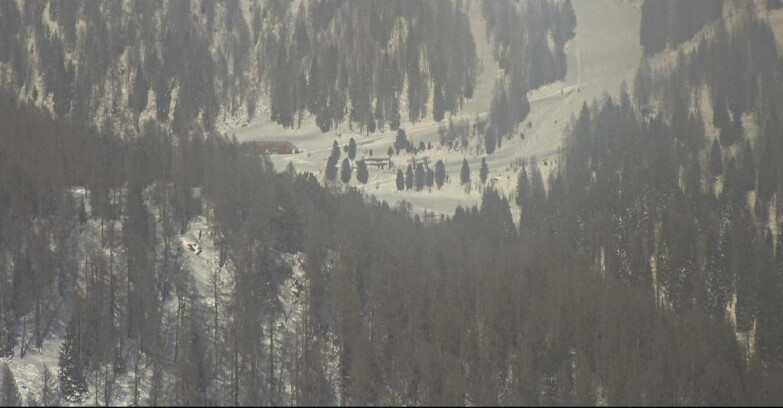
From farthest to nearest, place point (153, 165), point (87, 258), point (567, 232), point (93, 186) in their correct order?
point (567, 232), point (153, 165), point (93, 186), point (87, 258)

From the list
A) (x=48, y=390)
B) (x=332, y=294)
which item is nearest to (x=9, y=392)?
(x=48, y=390)

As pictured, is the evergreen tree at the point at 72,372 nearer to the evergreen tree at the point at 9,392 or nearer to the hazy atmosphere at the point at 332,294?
Result: the hazy atmosphere at the point at 332,294

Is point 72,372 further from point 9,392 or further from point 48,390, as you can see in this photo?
point 9,392

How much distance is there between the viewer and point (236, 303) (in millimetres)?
140375

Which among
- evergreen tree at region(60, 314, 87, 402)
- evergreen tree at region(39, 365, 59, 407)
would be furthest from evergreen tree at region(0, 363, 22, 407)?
evergreen tree at region(60, 314, 87, 402)

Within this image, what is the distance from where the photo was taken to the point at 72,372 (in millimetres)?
123562

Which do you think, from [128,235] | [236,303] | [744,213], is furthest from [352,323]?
[744,213]

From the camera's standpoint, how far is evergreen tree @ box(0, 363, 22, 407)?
116 meters

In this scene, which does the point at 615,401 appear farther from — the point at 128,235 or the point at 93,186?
the point at 93,186

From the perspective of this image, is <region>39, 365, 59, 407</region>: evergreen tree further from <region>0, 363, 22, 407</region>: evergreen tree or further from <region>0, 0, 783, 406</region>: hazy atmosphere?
<region>0, 363, 22, 407</region>: evergreen tree

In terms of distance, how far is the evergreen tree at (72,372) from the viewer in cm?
12244

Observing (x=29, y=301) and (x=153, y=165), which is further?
(x=153, y=165)

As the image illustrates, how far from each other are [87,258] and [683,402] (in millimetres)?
63030

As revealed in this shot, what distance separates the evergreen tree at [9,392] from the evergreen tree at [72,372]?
447 centimetres
